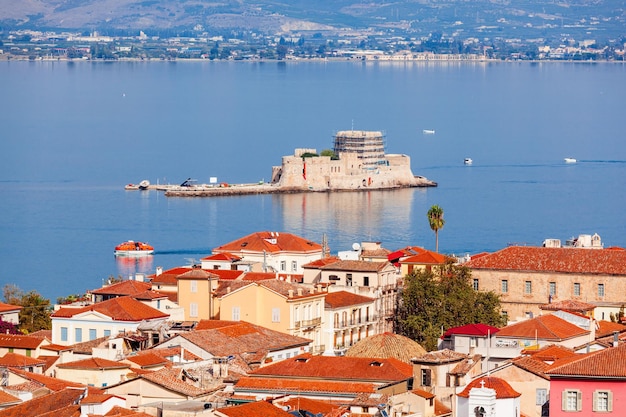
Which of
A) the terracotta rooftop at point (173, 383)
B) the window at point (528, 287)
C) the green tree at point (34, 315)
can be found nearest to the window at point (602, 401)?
the terracotta rooftop at point (173, 383)

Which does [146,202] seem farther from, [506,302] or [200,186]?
[506,302]

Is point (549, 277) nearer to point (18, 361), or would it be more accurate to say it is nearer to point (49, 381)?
point (18, 361)

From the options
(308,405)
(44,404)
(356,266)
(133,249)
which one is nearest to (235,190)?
(133,249)

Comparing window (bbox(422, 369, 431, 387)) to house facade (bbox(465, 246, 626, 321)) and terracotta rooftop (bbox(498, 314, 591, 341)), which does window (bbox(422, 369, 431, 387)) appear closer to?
terracotta rooftop (bbox(498, 314, 591, 341))

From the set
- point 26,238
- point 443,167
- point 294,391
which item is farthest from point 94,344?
point 443,167

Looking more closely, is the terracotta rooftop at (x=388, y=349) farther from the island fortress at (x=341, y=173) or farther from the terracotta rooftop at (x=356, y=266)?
the island fortress at (x=341, y=173)

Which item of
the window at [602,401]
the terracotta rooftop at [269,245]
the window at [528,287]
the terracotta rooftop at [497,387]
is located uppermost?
the window at [602,401]

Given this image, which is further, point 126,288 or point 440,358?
point 126,288

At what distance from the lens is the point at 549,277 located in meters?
38.3

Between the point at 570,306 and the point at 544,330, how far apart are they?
5225 mm

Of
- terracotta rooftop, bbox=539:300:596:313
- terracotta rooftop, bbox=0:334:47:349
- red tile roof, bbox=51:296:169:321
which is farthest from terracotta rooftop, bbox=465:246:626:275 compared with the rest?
terracotta rooftop, bbox=0:334:47:349

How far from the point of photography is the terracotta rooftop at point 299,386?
933 inches

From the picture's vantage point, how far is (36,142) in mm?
145500

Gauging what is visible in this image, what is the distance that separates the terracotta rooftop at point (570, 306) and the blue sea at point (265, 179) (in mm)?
23820
